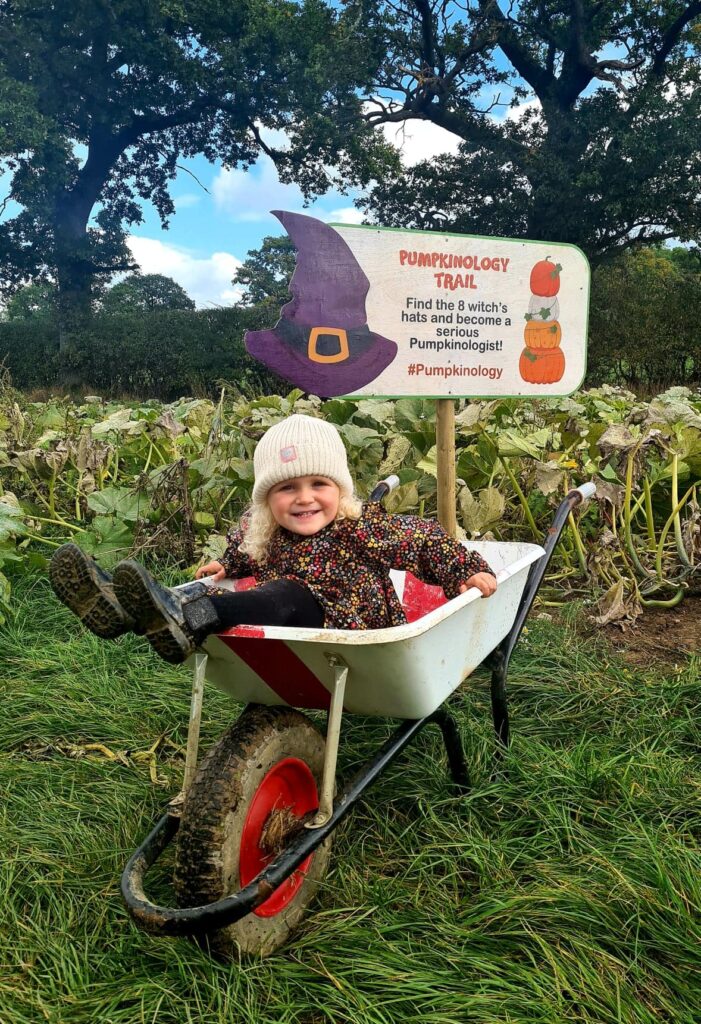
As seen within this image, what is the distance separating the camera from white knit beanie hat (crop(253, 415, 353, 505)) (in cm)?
189

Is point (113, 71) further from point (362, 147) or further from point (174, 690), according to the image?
point (174, 690)

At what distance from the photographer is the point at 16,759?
7.56 feet

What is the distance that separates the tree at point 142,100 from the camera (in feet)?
64.5


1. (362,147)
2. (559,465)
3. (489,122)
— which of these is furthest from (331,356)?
(362,147)

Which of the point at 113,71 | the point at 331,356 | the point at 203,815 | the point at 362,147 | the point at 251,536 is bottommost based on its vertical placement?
the point at 203,815

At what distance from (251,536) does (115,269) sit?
21.9m

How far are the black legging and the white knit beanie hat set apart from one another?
28 centimetres

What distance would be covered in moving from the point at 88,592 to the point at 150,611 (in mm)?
145

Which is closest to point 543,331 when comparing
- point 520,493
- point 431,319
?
point 431,319

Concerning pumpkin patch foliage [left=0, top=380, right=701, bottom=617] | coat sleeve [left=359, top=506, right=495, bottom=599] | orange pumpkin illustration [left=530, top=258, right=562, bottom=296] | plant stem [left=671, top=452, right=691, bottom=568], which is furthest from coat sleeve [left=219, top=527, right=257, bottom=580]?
plant stem [left=671, top=452, right=691, bottom=568]

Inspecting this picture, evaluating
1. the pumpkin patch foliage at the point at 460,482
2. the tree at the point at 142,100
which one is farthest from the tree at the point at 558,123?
the pumpkin patch foliage at the point at 460,482

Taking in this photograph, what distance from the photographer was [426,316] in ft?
8.18

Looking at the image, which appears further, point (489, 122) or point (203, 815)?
point (489, 122)

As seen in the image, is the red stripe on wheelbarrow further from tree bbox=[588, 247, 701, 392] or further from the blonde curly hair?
tree bbox=[588, 247, 701, 392]
